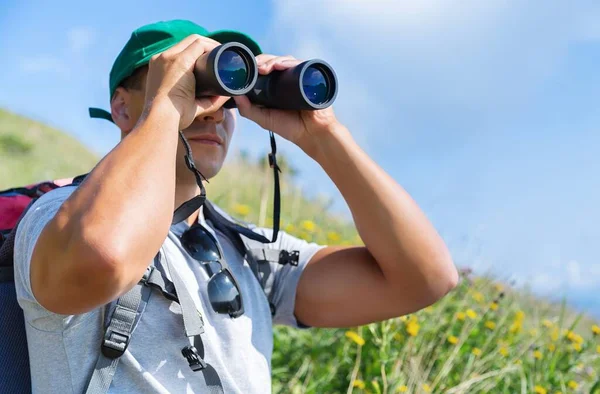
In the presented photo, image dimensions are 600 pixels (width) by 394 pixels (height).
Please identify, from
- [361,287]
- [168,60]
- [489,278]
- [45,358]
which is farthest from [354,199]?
[489,278]

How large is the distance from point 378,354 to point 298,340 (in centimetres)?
36

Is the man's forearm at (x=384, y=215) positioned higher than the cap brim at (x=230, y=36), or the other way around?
the cap brim at (x=230, y=36)

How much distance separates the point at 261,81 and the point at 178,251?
53cm

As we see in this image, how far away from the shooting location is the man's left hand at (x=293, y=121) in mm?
2029

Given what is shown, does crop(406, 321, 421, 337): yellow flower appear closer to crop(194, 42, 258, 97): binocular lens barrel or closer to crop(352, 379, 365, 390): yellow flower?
crop(352, 379, 365, 390): yellow flower

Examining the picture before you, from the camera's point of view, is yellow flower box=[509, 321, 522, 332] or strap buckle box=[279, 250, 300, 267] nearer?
strap buckle box=[279, 250, 300, 267]

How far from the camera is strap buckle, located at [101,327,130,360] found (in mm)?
1584

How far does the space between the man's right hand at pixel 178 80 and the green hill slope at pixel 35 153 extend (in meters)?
5.77

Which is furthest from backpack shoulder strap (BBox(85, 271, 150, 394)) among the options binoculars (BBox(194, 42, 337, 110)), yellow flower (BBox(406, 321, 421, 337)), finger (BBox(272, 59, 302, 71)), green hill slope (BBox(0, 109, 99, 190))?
green hill slope (BBox(0, 109, 99, 190))

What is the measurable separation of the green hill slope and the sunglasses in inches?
218

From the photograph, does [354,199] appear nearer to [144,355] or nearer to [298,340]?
[144,355]

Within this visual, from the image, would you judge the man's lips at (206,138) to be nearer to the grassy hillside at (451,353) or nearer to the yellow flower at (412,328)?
the grassy hillside at (451,353)

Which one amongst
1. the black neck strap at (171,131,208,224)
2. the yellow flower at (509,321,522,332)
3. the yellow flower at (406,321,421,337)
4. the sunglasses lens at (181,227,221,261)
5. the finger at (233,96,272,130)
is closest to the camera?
the black neck strap at (171,131,208,224)

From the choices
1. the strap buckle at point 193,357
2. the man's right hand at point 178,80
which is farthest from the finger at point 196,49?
the strap buckle at point 193,357
